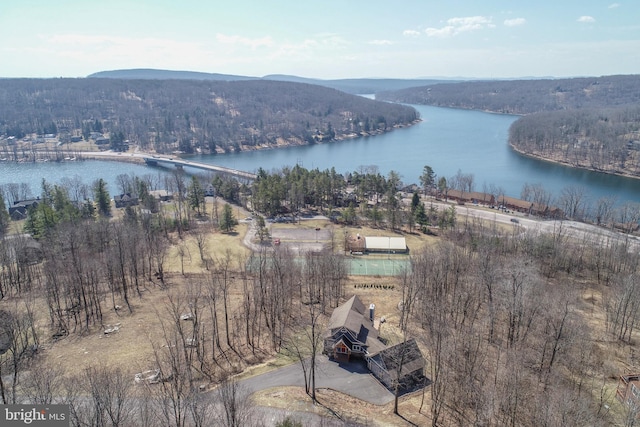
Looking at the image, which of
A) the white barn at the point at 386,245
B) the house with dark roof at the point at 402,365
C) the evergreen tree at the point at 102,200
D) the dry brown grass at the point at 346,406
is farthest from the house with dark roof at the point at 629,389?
the evergreen tree at the point at 102,200

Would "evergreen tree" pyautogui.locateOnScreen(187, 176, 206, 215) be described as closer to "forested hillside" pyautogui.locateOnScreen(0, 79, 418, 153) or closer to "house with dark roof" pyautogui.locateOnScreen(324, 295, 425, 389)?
"house with dark roof" pyautogui.locateOnScreen(324, 295, 425, 389)

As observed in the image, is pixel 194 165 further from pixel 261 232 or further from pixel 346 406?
pixel 346 406

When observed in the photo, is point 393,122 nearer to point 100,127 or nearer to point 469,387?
point 100,127

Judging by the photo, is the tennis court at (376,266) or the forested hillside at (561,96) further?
the forested hillside at (561,96)

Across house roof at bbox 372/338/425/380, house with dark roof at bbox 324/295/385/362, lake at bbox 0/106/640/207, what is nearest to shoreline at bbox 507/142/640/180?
lake at bbox 0/106/640/207

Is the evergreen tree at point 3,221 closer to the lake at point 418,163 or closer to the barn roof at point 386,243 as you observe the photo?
the lake at point 418,163

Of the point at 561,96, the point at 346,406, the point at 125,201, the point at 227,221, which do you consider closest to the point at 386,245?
the point at 227,221
